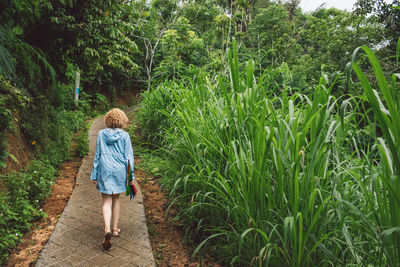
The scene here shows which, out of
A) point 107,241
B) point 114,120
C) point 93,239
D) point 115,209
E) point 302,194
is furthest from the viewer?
point 114,120

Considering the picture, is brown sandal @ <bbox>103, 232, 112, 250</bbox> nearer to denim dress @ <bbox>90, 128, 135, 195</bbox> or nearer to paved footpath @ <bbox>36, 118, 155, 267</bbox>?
paved footpath @ <bbox>36, 118, 155, 267</bbox>

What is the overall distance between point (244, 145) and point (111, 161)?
1.40 meters

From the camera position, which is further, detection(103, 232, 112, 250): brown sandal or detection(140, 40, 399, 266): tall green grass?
detection(103, 232, 112, 250): brown sandal

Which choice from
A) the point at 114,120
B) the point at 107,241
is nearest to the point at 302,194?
the point at 107,241

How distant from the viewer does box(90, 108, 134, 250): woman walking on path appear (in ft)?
9.65

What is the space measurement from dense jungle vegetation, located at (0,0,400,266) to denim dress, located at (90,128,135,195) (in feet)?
1.95

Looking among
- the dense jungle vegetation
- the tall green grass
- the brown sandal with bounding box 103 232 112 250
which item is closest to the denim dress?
the brown sandal with bounding box 103 232 112 250

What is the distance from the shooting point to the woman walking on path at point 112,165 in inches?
116

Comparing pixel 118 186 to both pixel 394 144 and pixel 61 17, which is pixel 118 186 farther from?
pixel 61 17

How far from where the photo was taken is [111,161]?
3008 millimetres

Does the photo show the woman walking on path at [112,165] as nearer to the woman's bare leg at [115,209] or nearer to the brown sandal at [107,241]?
the woman's bare leg at [115,209]

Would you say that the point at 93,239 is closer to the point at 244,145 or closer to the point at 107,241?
the point at 107,241

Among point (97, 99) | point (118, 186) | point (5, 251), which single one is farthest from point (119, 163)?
point (97, 99)

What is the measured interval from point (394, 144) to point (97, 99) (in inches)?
629
